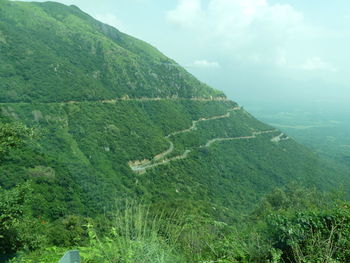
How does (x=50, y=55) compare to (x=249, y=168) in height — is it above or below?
above

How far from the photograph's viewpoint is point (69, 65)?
57406 mm

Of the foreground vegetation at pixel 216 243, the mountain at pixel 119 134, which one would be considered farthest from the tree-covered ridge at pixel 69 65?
the foreground vegetation at pixel 216 243

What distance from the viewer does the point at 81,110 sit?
158 ft

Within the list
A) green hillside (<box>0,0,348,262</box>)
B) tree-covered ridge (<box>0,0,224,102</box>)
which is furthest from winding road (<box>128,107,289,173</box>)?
A: tree-covered ridge (<box>0,0,224,102</box>)

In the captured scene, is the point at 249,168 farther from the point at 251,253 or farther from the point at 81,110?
the point at 251,253

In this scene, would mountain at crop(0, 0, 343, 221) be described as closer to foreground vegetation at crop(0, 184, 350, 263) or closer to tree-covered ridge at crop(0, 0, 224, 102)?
tree-covered ridge at crop(0, 0, 224, 102)

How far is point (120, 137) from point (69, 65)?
20.0m

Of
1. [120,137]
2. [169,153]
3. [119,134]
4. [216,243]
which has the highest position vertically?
[216,243]

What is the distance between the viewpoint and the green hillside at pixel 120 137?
1210 inches

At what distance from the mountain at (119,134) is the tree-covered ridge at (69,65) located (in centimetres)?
26

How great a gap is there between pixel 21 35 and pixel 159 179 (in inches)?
1521

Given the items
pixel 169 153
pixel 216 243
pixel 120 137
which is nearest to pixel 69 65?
pixel 120 137

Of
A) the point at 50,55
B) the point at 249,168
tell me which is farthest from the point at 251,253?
the point at 50,55

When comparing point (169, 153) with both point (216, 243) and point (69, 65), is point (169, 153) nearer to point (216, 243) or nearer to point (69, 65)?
point (69, 65)
